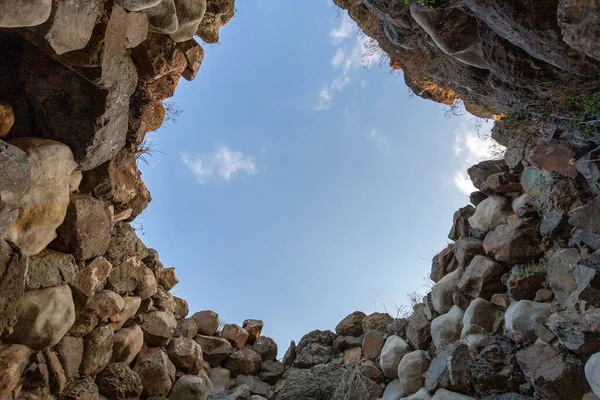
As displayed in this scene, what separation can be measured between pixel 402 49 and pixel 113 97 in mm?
2827

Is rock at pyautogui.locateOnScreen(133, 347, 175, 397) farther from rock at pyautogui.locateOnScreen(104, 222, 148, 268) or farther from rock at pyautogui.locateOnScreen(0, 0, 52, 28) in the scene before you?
rock at pyautogui.locateOnScreen(0, 0, 52, 28)

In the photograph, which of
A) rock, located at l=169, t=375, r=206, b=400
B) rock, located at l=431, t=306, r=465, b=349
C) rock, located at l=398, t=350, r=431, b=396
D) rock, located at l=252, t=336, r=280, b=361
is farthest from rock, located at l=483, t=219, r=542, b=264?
rock, located at l=169, t=375, r=206, b=400

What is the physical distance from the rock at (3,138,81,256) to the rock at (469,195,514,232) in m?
3.84

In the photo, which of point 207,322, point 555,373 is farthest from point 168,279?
point 555,373

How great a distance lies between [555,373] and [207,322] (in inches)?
147

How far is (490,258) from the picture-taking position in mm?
4051

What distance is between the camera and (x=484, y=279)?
389cm

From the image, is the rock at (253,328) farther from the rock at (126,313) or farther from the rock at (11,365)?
the rock at (11,365)

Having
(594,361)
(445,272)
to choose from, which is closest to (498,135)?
(445,272)

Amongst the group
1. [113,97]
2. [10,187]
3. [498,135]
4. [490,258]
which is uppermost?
[498,135]

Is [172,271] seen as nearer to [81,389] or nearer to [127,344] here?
[127,344]

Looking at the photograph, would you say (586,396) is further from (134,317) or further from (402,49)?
(134,317)

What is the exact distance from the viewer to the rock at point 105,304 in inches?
129

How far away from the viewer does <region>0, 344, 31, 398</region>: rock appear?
8.04ft
